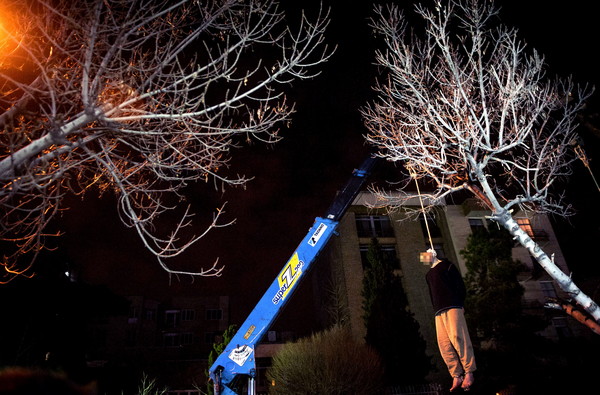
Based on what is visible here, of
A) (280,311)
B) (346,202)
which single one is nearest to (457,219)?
(346,202)

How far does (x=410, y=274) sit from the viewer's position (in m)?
27.1

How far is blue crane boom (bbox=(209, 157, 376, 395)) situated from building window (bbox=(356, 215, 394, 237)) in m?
18.6

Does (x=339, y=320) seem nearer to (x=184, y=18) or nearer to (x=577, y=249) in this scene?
(x=577, y=249)

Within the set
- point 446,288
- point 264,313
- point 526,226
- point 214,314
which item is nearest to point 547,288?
point 526,226

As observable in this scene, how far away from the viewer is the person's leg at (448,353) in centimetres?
571

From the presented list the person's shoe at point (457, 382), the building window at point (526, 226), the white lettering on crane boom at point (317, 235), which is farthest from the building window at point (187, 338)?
the person's shoe at point (457, 382)

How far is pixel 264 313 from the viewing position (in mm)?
9898

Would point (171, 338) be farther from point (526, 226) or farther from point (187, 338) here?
point (526, 226)

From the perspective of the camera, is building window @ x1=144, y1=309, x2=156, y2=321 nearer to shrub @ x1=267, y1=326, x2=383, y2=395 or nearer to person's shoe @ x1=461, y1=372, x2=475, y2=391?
shrub @ x1=267, y1=326, x2=383, y2=395

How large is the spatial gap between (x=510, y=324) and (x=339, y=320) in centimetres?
1137

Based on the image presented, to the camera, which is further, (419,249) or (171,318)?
(171,318)

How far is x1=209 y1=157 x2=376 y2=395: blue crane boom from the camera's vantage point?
9.55 m

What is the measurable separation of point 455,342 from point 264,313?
18.3ft

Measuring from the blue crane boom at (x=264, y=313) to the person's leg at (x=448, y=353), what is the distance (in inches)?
192
